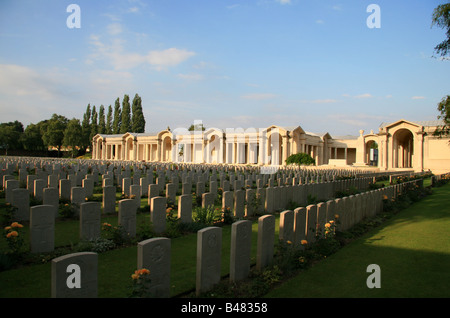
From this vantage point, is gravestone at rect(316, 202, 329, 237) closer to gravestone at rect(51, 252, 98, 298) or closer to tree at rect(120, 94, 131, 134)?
gravestone at rect(51, 252, 98, 298)

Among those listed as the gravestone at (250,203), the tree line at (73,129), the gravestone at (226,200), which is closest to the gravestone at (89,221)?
the gravestone at (226,200)

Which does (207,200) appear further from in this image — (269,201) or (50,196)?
(50,196)

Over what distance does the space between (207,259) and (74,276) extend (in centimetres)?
178

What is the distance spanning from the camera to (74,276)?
320cm

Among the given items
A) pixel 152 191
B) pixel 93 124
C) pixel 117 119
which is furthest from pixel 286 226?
pixel 93 124

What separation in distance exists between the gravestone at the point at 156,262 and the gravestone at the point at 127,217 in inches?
119

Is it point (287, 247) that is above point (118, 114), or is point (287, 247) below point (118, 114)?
below

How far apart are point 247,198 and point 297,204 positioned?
2.61 metres

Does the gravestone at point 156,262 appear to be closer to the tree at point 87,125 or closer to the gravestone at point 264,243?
the gravestone at point 264,243

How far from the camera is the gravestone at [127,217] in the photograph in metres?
6.68
